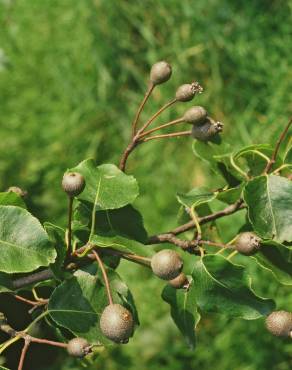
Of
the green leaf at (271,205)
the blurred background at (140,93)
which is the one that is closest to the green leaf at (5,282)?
the green leaf at (271,205)

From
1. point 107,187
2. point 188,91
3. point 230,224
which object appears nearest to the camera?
point 107,187

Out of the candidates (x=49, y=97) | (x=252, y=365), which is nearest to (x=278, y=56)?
(x=49, y=97)

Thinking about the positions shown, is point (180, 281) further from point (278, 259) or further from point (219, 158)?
point (219, 158)

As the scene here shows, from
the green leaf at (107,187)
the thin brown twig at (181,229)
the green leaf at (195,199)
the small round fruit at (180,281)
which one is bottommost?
the thin brown twig at (181,229)

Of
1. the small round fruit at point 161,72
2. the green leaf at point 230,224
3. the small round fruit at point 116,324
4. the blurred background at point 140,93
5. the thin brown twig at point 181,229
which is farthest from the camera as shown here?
the blurred background at point 140,93

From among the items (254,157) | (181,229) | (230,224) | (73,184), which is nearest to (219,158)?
(254,157)

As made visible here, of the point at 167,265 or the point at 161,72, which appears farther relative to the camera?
the point at 161,72

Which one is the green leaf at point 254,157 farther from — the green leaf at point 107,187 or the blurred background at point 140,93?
the blurred background at point 140,93

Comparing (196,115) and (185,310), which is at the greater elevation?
(196,115)
